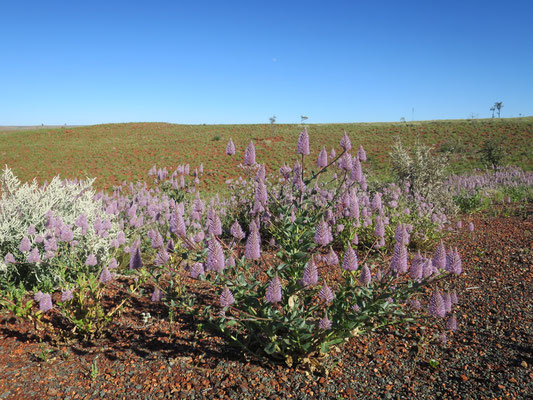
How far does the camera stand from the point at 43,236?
3.45 m

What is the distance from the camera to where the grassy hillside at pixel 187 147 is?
23.7 meters

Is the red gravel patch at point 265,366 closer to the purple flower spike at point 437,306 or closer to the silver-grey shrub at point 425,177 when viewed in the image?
the purple flower spike at point 437,306

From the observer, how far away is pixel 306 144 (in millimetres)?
2561

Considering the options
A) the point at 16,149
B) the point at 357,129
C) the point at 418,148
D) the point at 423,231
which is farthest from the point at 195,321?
the point at 357,129

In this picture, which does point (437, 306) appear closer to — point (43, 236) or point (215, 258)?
point (215, 258)

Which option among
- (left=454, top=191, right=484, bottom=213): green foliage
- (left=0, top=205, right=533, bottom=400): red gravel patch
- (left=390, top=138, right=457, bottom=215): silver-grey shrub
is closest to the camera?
(left=0, top=205, right=533, bottom=400): red gravel patch

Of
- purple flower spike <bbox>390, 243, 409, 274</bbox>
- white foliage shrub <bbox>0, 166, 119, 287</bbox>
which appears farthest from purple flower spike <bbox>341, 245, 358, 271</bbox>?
white foliage shrub <bbox>0, 166, 119, 287</bbox>

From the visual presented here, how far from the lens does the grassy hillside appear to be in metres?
23.7

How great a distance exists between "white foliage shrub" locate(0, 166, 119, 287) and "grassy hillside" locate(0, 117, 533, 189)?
14.8 metres

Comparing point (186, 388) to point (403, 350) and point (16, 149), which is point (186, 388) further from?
point (16, 149)

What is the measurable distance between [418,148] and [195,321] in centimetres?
771

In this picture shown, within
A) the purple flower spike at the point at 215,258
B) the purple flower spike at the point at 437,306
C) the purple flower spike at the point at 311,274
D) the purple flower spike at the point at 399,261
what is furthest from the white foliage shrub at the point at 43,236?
the purple flower spike at the point at 437,306

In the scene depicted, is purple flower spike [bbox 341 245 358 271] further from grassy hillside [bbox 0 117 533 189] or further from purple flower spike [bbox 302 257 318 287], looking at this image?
grassy hillside [bbox 0 117 533 189]

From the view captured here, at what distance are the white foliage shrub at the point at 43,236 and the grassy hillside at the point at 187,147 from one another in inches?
584
